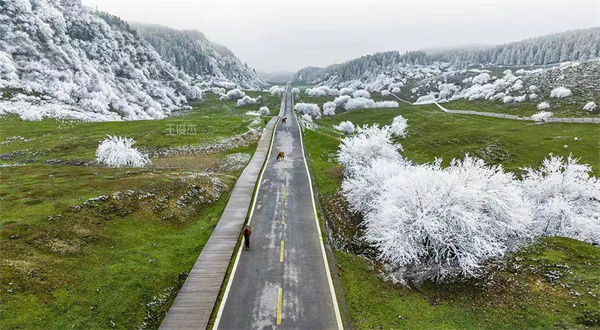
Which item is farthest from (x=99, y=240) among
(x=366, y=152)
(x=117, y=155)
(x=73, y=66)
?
(x=73, y=66)

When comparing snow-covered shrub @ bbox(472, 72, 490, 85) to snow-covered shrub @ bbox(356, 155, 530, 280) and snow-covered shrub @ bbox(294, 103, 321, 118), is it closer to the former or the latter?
snow-covered shrub @ bbox(294, 103, 321, 118)

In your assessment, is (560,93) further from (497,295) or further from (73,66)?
(73,66)

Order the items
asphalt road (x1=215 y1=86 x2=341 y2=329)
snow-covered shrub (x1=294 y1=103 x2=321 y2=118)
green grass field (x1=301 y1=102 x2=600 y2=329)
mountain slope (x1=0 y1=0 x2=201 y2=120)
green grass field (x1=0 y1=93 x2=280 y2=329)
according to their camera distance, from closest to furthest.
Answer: green grass field (x1=0 y1=93 x2=280 y2=329) → asphalt road (x1=215 y1=86 x2=341 y2=329) → green grass field (x1=301 y1=102 x2=600 y2=329) → mountain slope (x1=0 y1=0 x2=201 y2=120) → snow-covered shrub (x1=294 y1=103 x2=321 y2=118)

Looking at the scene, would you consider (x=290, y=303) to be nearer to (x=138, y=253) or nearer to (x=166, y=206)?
(x=138, y=253)

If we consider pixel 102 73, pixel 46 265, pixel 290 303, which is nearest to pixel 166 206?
pixel 46 265

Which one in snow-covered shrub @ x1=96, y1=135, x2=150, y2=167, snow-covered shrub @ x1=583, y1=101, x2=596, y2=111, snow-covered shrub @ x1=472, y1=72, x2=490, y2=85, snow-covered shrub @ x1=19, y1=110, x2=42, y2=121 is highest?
snow-covered shrub @ x1=472, y1=72, x2=490, y2=85

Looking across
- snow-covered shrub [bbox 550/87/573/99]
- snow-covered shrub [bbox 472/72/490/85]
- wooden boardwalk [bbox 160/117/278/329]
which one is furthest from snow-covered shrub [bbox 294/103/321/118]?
wooden boardwalk [bbox 160/117/278/329]
